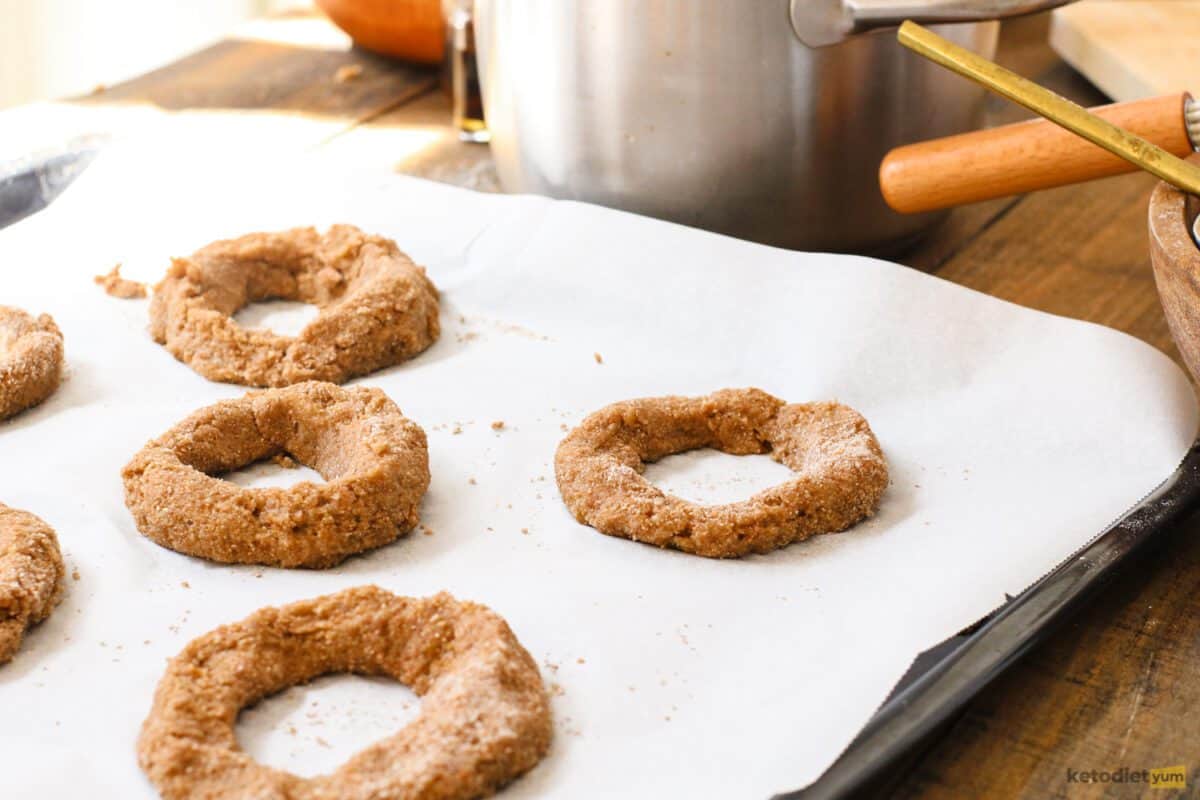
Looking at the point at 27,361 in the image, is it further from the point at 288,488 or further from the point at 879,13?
the point at 879,13

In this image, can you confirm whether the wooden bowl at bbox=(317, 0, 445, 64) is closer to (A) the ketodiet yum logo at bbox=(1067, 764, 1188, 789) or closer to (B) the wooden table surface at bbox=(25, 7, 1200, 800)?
(B) the wooden table surface at bbox=(25, 7, 1200, 800)

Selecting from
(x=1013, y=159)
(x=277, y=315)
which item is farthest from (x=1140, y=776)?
(x=277, y=315)

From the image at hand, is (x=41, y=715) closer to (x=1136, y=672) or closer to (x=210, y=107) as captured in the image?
(x=1136, y=672)

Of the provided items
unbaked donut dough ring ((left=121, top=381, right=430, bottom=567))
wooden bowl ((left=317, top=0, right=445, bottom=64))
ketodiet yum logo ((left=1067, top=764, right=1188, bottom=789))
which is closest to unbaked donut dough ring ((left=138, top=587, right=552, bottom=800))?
unbaked donut dough ring ((left=121, top=381, right=430, bottom=567))

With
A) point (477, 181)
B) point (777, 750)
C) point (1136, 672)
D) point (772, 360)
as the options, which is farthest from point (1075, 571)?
point (477, 181)

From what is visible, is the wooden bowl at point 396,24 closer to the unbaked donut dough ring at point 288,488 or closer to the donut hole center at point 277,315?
the donut hole center at point 277,315

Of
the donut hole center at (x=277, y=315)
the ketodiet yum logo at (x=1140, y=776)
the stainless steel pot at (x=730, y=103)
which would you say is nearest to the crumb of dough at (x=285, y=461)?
the donut hole center at (x=277, y=315)
